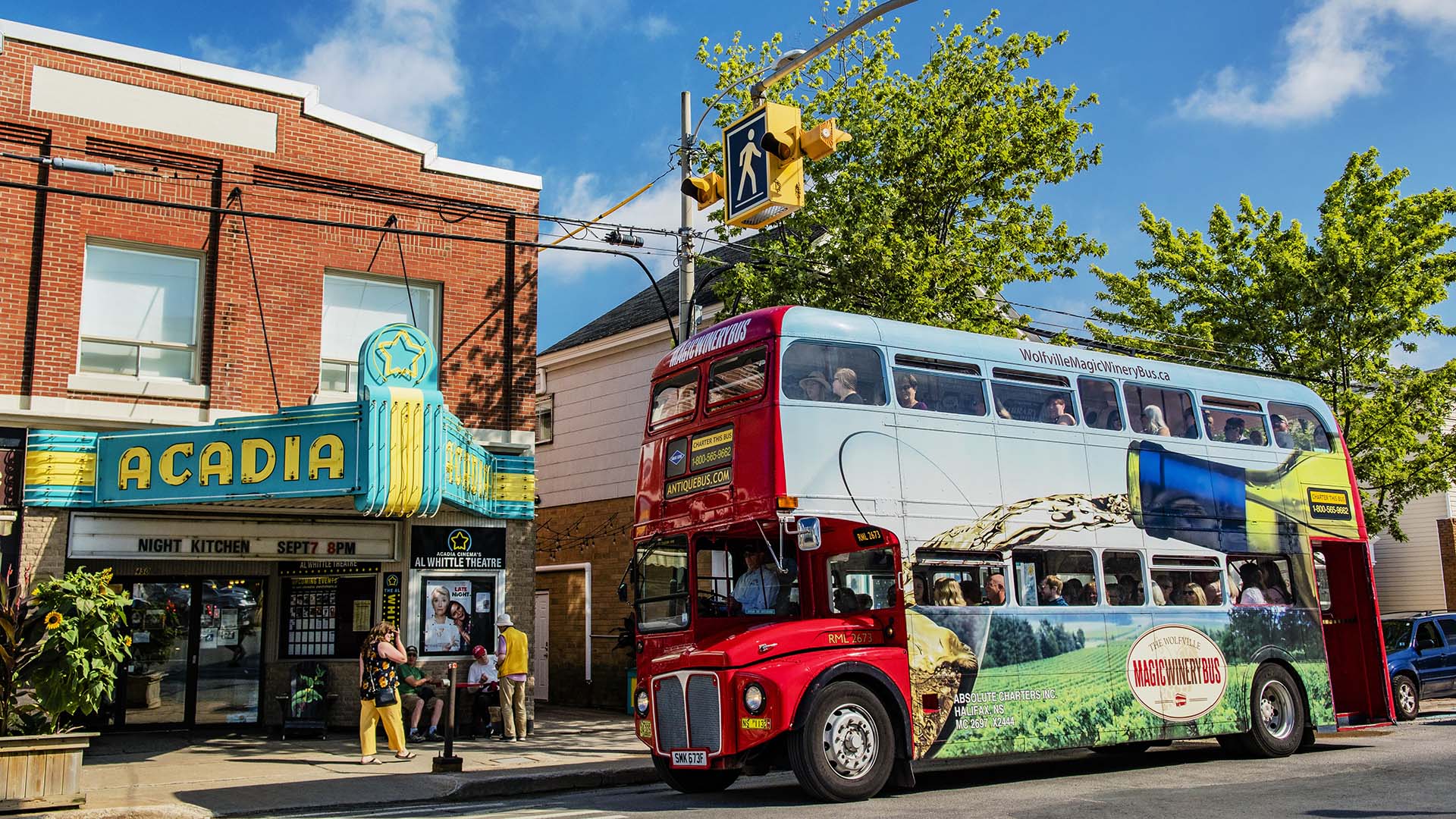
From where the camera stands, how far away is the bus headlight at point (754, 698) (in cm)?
1017

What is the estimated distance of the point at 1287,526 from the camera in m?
14.6

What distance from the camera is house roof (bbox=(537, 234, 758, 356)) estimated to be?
2430cm

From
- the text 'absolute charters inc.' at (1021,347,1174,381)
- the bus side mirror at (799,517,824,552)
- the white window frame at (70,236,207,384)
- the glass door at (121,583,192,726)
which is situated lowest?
the glass door at (121,583,192,726)

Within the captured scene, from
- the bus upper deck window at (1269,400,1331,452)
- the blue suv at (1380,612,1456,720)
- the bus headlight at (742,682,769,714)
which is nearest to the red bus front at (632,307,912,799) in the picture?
the bus headlight at (742,682,769,714)

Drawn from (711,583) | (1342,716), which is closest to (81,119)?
(711,583)

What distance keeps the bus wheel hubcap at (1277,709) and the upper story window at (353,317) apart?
12.2 meters

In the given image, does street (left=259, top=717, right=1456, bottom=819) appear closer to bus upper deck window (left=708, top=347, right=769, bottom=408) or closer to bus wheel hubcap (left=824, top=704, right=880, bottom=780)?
bus wheel hubcap (left=824, top=704, right=880, bottom=780)

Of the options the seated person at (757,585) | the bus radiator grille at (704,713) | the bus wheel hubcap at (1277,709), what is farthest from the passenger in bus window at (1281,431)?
the bus radiator grille at (704,713)

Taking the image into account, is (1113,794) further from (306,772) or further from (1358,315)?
(1358,315)

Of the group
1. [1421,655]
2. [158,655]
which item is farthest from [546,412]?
[1421,655]

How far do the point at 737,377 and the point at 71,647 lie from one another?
648 cm

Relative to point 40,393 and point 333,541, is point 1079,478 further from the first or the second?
point 40,393

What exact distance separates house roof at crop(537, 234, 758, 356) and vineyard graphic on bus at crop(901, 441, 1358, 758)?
1132 cm

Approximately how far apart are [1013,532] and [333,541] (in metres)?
9.92
